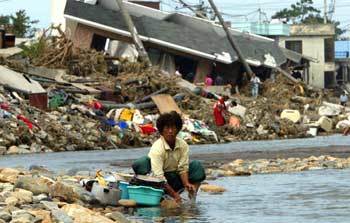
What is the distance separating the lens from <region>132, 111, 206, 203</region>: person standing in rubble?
10898 mm

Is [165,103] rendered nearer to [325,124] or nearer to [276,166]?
[325,124]

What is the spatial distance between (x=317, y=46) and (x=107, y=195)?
56.9 metres

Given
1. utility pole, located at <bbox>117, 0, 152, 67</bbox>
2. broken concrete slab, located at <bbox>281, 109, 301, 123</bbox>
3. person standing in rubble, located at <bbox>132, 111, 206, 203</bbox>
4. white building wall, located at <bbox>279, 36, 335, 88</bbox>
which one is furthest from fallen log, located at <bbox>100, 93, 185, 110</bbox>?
white building wall, located at <bbox>279, 36, 335, 88</bbox>

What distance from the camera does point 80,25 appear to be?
44.3 metres

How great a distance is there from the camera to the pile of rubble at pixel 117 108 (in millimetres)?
26234

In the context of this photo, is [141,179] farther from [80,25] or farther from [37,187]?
[80,25]

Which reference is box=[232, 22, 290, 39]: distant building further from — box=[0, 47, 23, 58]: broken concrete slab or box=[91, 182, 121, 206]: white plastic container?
box=[91, 182, 121, 206]: white plastic container

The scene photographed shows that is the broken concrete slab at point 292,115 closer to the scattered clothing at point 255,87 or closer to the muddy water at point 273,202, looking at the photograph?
the scattered clothing at point 255,87

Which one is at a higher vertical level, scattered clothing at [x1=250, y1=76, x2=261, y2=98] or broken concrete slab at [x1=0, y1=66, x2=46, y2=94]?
broken concrete slab at [x1=0, y1=66, x2=46, y2=94]

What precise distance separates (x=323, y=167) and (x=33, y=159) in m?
6.91

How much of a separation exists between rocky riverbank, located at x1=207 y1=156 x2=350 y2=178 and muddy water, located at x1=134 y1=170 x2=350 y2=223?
4.15 ft

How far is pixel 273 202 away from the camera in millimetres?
11922

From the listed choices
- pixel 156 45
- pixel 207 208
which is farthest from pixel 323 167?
pixel 156 45

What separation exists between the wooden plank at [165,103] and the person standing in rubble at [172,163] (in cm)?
2069
